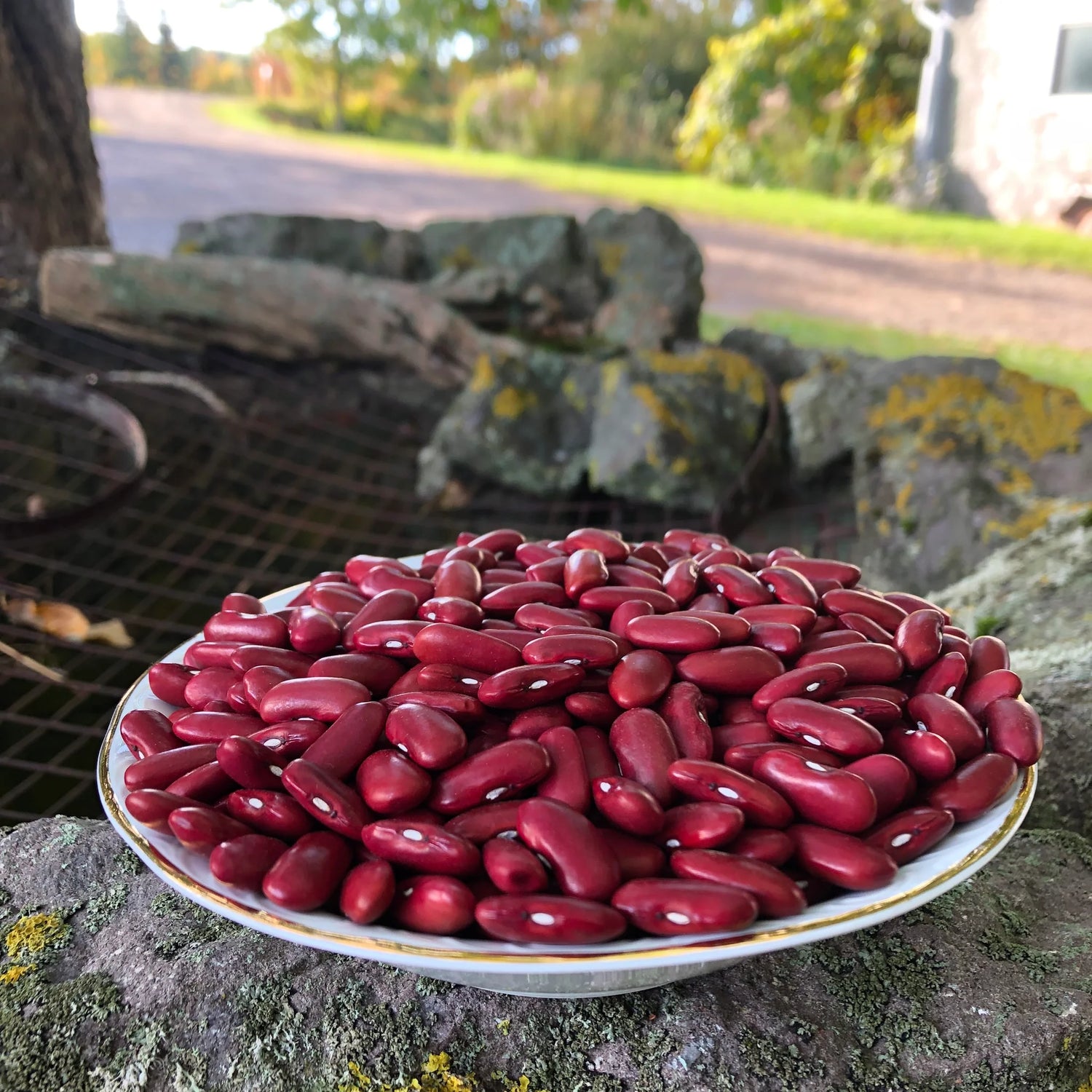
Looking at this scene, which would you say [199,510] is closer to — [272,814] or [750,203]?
[272,814]

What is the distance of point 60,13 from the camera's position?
2742mm

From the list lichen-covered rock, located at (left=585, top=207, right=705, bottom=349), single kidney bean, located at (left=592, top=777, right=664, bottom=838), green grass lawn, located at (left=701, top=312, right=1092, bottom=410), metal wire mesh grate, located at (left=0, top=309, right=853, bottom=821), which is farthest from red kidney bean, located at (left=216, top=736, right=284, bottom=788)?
green grass lawn, located at (left=701, top=312, right=1092, bottom=410)

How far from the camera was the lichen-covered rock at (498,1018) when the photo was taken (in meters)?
0.70

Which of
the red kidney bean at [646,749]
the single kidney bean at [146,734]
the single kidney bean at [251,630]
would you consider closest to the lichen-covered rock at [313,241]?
the single kidney bean at [251,630]

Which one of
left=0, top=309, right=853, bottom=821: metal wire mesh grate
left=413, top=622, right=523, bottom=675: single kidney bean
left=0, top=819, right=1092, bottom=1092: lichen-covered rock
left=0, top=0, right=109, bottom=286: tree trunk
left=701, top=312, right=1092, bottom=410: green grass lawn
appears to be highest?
left=0, top=0, right=109, bottom=286: tree trunk

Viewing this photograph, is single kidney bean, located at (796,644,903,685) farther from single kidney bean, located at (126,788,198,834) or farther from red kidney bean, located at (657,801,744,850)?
single kidney bean, located at (126,788,198,834)

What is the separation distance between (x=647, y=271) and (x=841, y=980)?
8.41 feet

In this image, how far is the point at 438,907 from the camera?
0.58 meters

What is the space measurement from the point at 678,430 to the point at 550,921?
184 centimetres

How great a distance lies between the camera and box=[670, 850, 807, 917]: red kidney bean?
1.89 ft

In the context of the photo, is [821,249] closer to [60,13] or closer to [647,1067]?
[60,13]

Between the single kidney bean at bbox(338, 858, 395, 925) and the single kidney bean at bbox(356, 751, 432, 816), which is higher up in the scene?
the single kidney bean at bbox(356, 751, 432, 816)

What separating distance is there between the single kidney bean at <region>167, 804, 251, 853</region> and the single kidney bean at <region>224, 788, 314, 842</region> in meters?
0.01

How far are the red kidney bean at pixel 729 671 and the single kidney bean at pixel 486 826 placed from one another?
0.18 m
